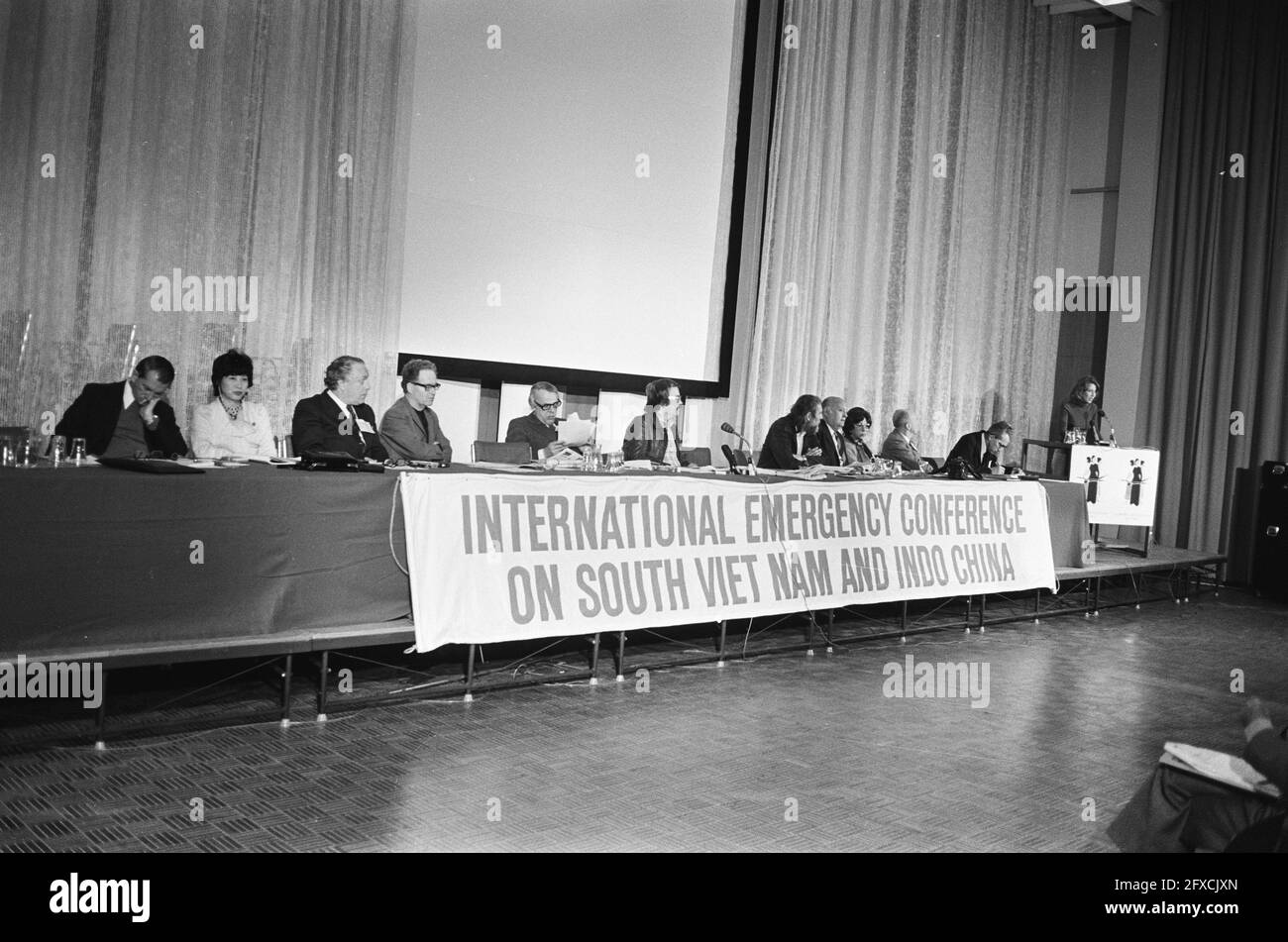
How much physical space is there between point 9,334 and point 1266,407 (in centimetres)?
906

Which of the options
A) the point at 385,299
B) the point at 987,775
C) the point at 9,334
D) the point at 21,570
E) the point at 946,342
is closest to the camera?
the point at 21,570

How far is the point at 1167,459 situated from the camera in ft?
33.2

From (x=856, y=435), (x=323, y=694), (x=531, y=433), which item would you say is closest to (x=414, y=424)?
(x=531, y=433)

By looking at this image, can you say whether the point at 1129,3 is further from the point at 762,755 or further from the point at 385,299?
the point at 762,755

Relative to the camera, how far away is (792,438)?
6.71m

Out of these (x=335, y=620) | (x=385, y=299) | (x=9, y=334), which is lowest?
(x=335, y=620)

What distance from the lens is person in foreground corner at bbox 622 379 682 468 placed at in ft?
19.3

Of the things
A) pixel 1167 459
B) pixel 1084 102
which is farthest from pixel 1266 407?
pixel 1084 102

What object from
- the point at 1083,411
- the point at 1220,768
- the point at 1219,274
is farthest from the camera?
the point at 1219,274

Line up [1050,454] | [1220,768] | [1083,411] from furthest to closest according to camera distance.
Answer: [1050,454], [1083,411], [1220,768]

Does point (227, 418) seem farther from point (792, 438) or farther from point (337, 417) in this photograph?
point (792, 438)

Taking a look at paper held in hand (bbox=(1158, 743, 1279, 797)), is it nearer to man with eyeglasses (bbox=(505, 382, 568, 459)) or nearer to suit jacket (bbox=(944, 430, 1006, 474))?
man with eyeglasses (bbox=(505, 382, 568, 459))

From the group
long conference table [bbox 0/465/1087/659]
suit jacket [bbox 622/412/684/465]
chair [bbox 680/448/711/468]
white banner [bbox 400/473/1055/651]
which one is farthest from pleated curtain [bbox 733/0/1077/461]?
long conference table [bbox 0/465/1087/659]

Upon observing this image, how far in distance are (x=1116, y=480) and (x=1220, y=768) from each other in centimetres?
→ 612
